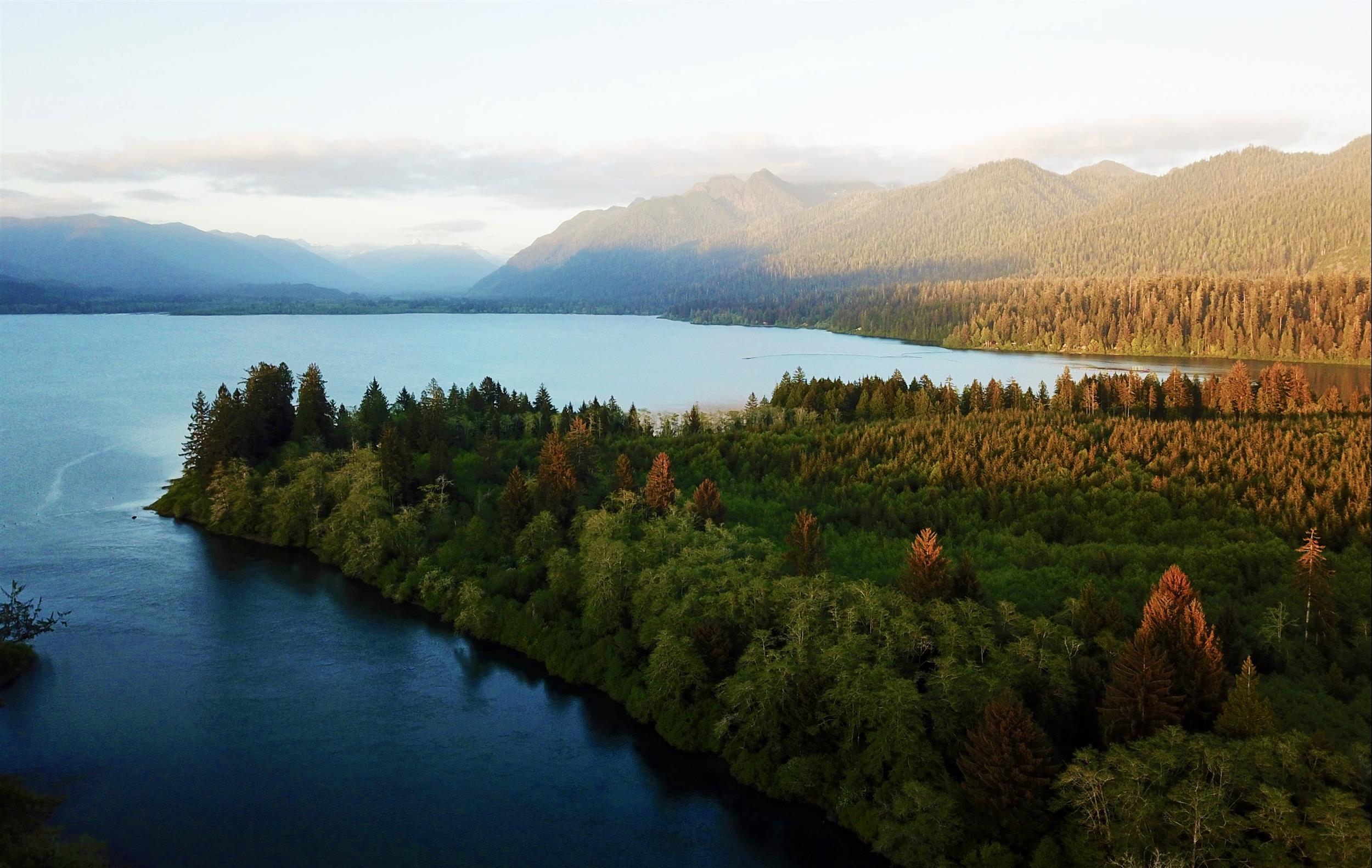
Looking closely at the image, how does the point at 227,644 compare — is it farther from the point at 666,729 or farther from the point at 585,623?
the point at 666,729

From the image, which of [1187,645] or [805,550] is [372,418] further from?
[1187,645]

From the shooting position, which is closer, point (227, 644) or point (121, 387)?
point (227, 644)

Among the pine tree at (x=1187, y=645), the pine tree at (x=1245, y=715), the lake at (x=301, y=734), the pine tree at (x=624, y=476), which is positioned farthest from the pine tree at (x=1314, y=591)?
the pine tree at (x=624, y=476)

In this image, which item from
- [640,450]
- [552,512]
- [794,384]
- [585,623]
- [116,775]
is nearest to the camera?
[116,775]

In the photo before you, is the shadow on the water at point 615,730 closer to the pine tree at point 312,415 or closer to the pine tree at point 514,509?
the pine tree at point 514,509

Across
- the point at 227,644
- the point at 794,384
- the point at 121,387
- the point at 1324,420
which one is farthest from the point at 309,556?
the point at 121,387

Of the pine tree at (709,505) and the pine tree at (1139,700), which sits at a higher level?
the pine tree at (709,505)
